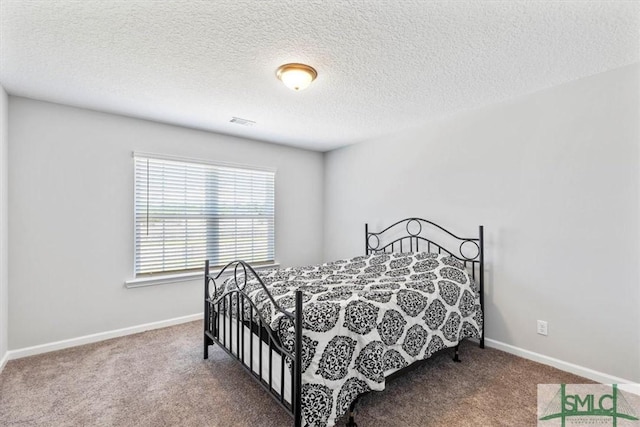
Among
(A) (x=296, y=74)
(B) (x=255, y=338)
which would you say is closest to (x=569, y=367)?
(B) (x=255, y=338)

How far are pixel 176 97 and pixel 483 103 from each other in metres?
2.81

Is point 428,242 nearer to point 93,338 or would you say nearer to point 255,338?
point 255,338

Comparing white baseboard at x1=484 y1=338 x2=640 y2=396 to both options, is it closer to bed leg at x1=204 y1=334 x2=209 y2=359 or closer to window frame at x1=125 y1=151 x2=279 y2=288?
bed leg at x1=204 y1=334 x2=209 y2=359

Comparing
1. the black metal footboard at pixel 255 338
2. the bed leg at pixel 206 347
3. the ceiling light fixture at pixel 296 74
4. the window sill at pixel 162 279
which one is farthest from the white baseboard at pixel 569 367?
the window sill at pixel 162 279

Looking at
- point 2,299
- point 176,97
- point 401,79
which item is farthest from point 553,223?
point 2,299

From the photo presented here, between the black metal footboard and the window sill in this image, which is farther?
the window sill

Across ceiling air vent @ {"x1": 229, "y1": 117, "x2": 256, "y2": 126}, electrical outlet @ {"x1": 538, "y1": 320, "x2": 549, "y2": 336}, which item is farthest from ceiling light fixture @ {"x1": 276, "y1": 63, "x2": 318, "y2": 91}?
electrical outlet @ {"x1": 538, "y1": 320, "x2": 549, "y2": 336}

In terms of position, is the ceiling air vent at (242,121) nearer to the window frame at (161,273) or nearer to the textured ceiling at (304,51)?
the textured ceiling at (304,51)

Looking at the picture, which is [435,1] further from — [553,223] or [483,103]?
[553,223]

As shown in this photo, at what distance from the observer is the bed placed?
1.59 metres

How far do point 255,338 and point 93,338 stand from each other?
200 cm

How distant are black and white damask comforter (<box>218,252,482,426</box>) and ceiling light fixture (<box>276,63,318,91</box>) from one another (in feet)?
4.96

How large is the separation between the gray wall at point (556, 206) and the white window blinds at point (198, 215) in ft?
6.98

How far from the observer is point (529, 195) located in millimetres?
2643
